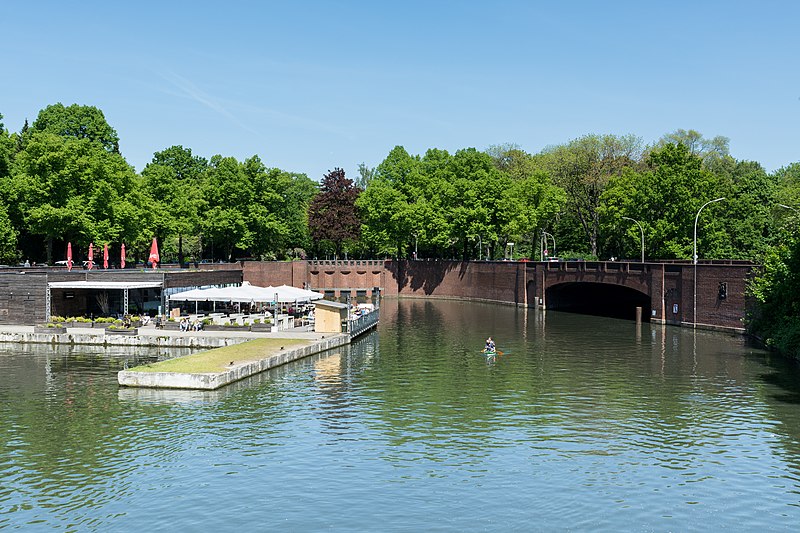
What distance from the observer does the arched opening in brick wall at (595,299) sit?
321ft

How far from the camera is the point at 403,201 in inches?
4732

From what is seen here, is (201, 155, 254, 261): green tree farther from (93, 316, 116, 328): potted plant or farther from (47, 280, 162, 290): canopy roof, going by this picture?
(93, 316, 116, 328): potted plant

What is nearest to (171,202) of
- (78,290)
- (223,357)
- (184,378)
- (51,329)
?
(78,290)

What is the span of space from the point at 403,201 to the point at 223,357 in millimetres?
71513

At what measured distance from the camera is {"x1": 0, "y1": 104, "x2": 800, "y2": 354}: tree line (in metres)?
89.9

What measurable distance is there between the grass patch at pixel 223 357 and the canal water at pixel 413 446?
2.07 metres

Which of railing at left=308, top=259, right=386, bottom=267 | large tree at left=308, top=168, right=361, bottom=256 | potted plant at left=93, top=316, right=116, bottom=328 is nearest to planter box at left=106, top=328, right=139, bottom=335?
potted plant at left=93, top=316, right=116, bottom=328

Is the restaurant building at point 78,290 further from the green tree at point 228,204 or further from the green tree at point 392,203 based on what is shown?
the green tree at point 392,203

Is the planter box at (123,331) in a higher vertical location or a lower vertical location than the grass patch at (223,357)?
higher

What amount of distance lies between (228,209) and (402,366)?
73.0m

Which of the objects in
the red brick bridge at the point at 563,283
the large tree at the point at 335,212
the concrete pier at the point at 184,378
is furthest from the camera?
the large tree at the point at 335,212

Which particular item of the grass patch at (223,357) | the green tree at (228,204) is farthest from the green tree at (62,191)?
the grass patch at (223,357)

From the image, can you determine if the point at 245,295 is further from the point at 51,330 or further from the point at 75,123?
the point at 75,123

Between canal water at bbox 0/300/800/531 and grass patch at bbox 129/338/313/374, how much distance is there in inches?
81.4
